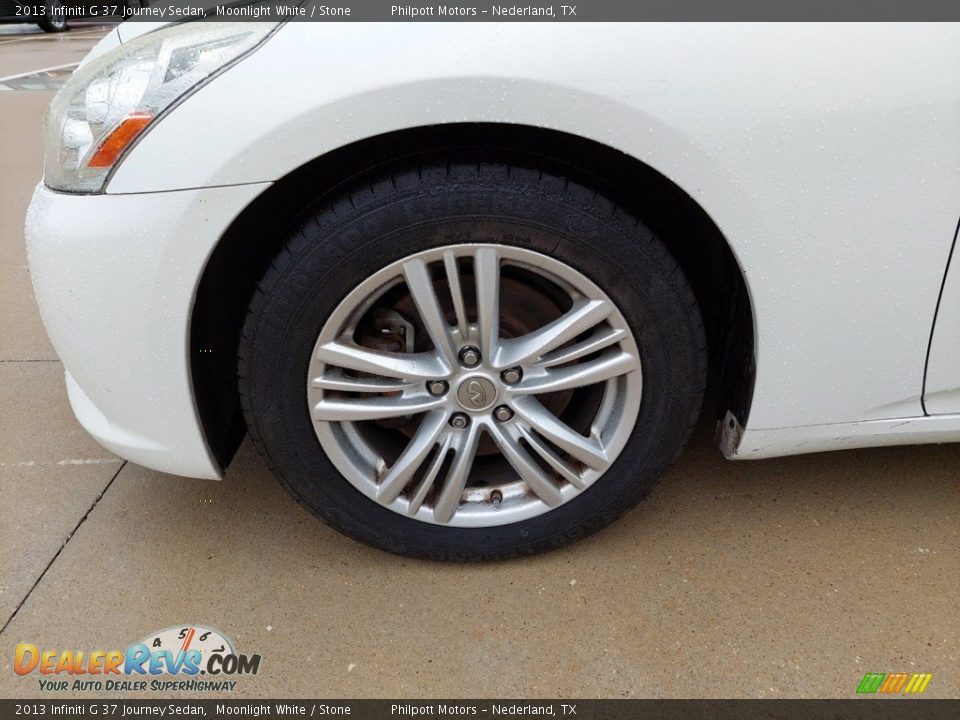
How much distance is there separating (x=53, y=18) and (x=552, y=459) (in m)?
17.8

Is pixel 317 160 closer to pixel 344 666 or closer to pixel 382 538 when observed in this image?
pixel 382 538

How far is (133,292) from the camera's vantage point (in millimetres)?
1562

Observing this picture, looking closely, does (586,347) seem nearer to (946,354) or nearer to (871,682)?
(946,354)

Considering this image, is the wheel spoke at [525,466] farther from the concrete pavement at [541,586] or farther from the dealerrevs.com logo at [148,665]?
the dealerrevs.com logo at [148,665]

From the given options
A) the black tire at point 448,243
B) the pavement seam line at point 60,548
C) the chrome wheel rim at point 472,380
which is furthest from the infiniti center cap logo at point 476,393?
the pavement seam line at point 60,548

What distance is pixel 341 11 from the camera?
1489 millimetres

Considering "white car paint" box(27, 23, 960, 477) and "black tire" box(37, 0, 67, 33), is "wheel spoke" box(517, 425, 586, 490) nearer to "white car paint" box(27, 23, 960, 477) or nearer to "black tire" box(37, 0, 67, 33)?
"white car paint" box(27, 23, 960, 477)

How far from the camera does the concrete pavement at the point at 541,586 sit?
5.46 ft

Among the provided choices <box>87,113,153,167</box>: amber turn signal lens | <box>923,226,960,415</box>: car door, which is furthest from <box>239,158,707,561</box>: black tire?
<box>923,226,960,415</box>: car door

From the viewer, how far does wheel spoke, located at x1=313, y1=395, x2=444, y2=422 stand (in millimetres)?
1711

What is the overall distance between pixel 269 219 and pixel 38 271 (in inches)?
19.6

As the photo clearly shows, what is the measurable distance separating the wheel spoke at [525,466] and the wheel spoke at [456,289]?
255mm

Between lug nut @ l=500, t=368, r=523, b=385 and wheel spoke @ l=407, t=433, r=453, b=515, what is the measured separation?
7.6 inches

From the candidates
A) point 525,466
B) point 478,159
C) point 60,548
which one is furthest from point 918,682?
point 60,548
